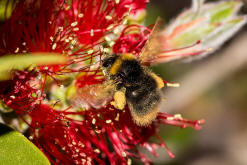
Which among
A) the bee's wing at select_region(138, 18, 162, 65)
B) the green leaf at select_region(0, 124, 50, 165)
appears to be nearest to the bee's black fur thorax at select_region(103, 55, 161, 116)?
the bee's wing at select_region(138, 18, 162, 65)

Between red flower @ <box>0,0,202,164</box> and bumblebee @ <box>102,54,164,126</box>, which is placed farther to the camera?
red flower @ <box>0,0,202,164</box>

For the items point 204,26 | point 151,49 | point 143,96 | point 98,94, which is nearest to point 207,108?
point 204,26

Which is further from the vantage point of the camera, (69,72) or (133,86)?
(69,72)

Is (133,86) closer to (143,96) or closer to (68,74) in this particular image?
(143,96)

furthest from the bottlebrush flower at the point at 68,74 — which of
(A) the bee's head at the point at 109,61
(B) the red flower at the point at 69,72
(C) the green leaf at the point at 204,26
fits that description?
(C) the green leaf at the point at 204,26

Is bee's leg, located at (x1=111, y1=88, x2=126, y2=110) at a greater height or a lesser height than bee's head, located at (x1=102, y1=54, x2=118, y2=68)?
lesser

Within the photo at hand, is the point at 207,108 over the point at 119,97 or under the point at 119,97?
under

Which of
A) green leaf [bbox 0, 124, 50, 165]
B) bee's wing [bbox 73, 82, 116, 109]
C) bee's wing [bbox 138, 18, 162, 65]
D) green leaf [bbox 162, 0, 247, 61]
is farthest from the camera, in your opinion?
green leaf [bbox 162, 0, 247, 61]

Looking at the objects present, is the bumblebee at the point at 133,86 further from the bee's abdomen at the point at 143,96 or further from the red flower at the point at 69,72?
the red flower at the point at 69,72

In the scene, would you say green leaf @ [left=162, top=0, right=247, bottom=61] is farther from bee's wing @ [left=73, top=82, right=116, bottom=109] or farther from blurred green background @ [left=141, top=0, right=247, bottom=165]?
blurred green background @ [left=141, top=0, right=247, bottom=165]
